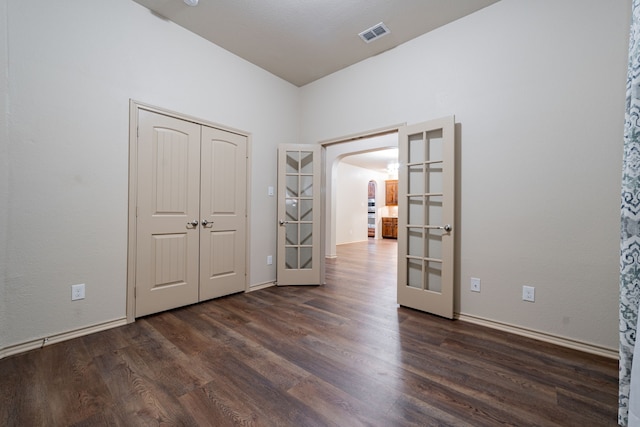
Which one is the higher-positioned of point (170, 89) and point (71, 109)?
point (170, 89)

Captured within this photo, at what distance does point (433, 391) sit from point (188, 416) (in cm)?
134

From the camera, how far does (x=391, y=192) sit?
10.7m

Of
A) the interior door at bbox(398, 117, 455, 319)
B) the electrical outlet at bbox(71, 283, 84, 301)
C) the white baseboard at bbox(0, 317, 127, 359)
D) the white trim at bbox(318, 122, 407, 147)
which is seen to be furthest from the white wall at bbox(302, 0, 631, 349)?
the electrical outlet at bbox(71, 283, 84, 301)

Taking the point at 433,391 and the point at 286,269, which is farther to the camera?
the point at 286,269

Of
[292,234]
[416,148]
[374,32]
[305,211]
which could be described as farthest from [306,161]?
[374,32]

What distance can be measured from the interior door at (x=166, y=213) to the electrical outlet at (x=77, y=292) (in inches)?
15.4

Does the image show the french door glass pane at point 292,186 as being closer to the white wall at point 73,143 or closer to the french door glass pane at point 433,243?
the white wall at point 73,143

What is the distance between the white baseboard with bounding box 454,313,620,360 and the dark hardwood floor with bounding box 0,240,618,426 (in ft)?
0.26

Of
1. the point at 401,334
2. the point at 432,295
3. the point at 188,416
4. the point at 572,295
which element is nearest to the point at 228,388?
the point at 188,416

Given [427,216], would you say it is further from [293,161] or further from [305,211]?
[293,161]

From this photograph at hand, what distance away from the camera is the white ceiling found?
2.46 m

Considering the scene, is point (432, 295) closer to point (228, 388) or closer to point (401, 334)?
point (401, 334)

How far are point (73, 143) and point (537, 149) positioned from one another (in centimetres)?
384

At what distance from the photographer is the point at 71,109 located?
7.02 feet
